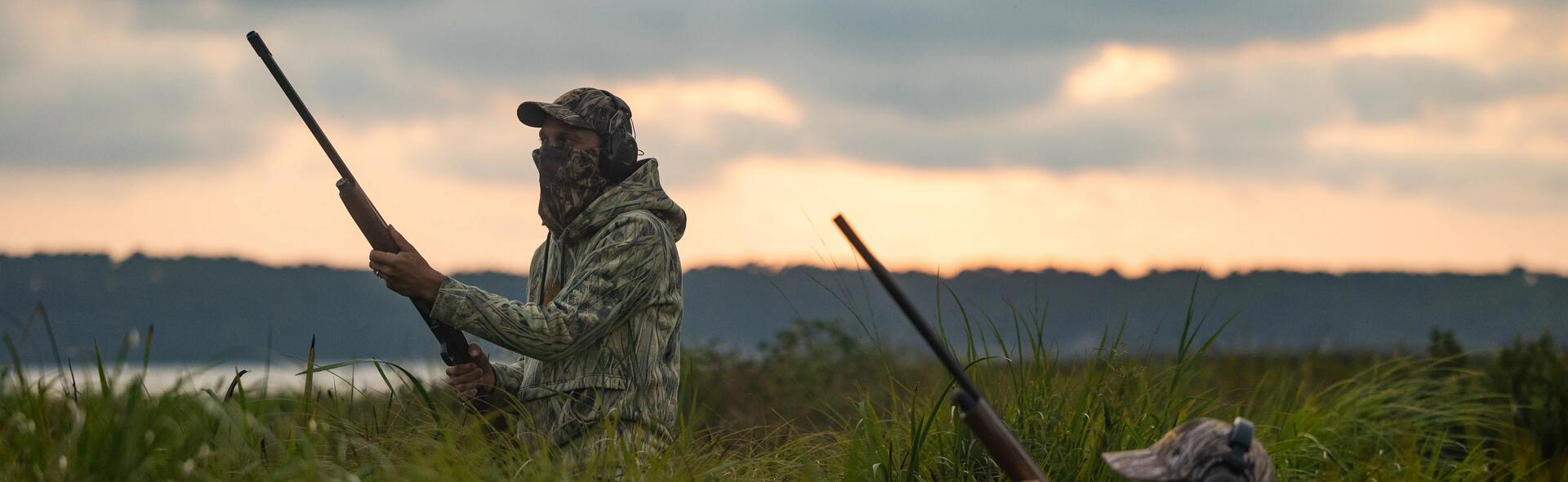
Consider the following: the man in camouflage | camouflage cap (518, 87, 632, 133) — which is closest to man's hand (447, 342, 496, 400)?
the man in camouflage

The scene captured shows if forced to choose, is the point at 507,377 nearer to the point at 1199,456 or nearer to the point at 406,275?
the point at 406,275

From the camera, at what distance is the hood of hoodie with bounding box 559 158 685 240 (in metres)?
5.41

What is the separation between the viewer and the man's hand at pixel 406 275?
518 centimetres

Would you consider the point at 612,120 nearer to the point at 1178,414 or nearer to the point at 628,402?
the point at 628,402

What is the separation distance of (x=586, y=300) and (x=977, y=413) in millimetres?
1623

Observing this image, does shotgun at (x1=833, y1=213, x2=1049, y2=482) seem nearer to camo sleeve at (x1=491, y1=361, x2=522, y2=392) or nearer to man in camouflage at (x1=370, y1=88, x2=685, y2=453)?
man in camouflage at (x1=370, y1=88, x2=685, y2=453)

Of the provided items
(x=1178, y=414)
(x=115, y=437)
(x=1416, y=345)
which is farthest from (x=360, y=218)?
(x=1416, y=345)

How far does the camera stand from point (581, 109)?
5523mm

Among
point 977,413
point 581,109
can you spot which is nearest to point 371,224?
point 581,109

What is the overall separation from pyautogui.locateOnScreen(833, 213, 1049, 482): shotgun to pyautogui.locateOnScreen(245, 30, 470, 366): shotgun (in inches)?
77.6

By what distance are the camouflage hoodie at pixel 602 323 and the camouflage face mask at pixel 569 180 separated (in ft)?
0.21

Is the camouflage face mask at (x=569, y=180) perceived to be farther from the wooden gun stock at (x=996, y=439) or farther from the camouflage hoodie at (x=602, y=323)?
the wooden gun stock at (x=996, y=439)

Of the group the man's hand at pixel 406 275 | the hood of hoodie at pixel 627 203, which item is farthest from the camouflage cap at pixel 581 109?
the man's hand at pixel 406 275

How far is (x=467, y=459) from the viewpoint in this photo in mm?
5125
